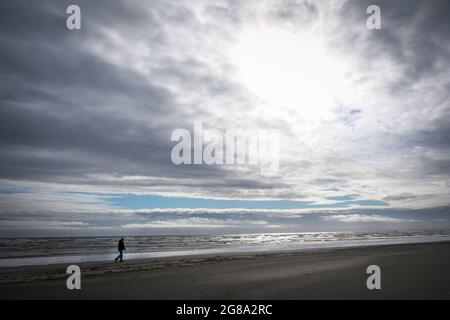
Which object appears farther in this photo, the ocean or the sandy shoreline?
the ocean

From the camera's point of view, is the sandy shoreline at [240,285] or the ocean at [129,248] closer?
the sandy shoreline at [240,285]

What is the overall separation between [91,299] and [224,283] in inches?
271

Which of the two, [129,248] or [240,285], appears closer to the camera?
[240,285]

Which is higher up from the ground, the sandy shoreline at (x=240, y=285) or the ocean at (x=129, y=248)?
the sandy shoreline at (x=240, y=285)

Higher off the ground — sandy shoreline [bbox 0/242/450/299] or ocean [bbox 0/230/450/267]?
sandy shoreline [bbox 0/242/450/299]

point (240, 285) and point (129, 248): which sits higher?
point (240, 285)
